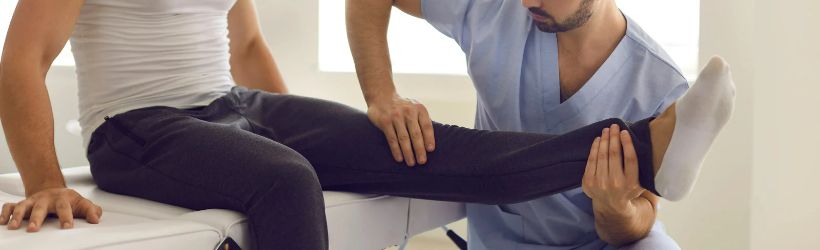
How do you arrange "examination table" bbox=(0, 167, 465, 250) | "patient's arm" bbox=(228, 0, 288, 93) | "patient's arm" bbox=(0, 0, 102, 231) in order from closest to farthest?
"examination table" bbox=(0, 167, 465, 250), "patient's arm" bbox=(0, 0, 102, 231), "patient's arm" bbox=(228, 0, 288, 93)

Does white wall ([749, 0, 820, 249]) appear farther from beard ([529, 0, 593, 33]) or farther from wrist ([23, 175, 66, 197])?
wrist ([23, 175, 66, 197])

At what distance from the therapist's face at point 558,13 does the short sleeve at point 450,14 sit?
0.45 ft

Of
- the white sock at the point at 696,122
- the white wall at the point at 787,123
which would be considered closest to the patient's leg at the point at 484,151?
the white sock at the point at 696,122

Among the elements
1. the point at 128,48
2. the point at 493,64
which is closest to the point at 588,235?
the point at 493,64

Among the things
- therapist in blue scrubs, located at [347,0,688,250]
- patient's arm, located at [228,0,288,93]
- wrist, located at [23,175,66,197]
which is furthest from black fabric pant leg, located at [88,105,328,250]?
patient's arm, located at [228,0,288,93]

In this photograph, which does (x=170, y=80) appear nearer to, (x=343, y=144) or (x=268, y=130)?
(x=268, y=130)

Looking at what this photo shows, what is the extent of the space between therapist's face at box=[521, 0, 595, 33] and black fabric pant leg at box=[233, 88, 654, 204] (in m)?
0.20

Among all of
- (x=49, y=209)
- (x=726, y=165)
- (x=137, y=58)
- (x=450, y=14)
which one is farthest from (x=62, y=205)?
(x=726, y=165)

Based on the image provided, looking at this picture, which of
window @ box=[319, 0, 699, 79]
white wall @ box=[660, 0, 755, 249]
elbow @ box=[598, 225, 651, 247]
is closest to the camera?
elbow @ box=[598, 225, 651, 247]

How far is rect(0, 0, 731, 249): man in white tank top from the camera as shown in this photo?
3.83 feet

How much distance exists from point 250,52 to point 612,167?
0.87 metres

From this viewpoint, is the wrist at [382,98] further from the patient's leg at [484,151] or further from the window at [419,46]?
A: the window at [419,46]

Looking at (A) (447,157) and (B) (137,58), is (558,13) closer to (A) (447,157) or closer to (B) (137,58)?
(A) (447,157)

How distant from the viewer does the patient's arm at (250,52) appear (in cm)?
182
